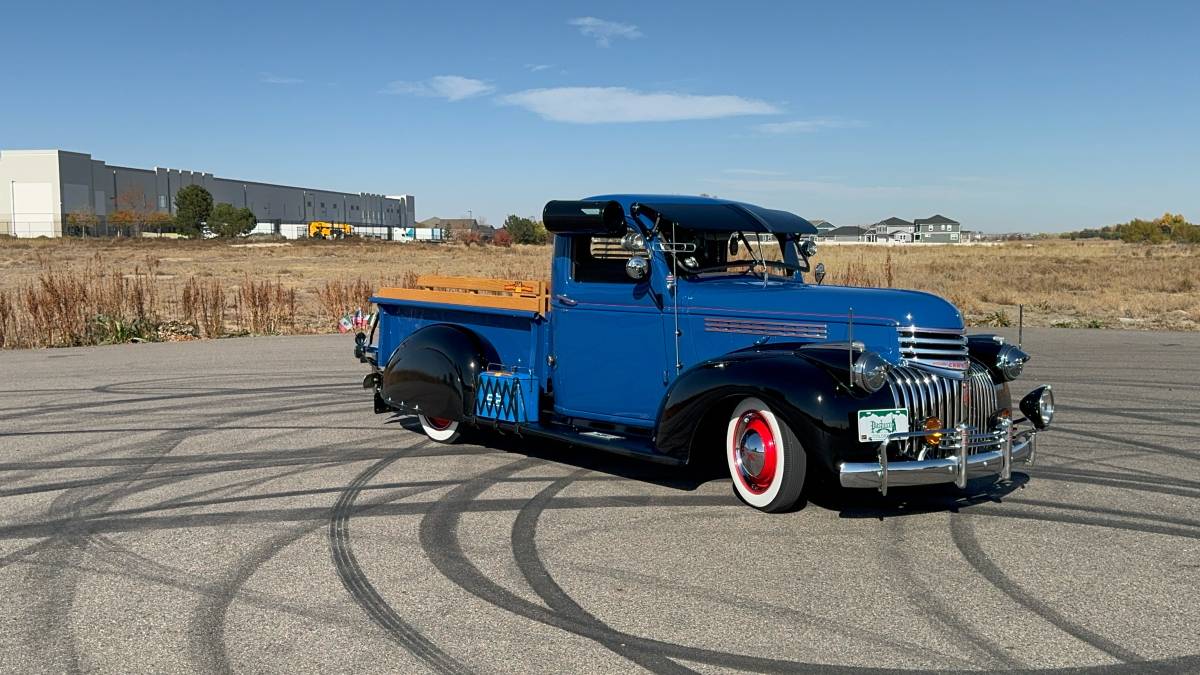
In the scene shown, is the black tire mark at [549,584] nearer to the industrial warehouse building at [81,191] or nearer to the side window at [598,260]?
the side window at [598,260]

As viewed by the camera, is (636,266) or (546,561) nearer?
(546,561)

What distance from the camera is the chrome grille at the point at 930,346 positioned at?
6387 mm

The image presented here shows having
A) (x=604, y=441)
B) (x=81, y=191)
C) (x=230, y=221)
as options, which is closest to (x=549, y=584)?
(x=604, y=441)

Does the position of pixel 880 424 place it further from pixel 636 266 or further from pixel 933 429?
pixel 636 266

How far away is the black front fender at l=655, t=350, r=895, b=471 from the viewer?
19.3 ft

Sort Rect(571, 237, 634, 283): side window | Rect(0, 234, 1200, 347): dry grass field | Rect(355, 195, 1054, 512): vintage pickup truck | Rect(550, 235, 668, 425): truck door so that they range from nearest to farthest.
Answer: Rect(355, 195, 1054, 512): vintage pickup truck
Rect(550, 235, 668, 425): truck door
Rect(571, 237, 634, 283): side window
Rect(0, 234, 1200, 347): dry grass field

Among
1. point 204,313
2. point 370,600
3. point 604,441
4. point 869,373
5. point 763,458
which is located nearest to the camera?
point 370,600

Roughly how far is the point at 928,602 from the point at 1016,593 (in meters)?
0.46

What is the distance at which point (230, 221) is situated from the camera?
8850cm

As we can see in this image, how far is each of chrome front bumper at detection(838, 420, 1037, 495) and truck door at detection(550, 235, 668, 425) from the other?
1.77 m

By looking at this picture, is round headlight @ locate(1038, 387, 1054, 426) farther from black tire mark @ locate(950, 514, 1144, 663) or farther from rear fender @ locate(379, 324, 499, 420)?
rear fender @ locate(379, 324, 499, 420)

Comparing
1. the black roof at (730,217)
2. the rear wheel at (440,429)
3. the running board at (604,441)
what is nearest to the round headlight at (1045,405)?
the black roof at (730,217)

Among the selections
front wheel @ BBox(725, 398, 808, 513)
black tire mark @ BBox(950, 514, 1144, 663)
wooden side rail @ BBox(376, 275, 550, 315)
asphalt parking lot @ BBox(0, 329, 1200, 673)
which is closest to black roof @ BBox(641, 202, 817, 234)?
wooden side rail @ BBox(376, 275, 550, 315)

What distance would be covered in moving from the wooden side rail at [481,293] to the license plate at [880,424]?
287 centimetres
